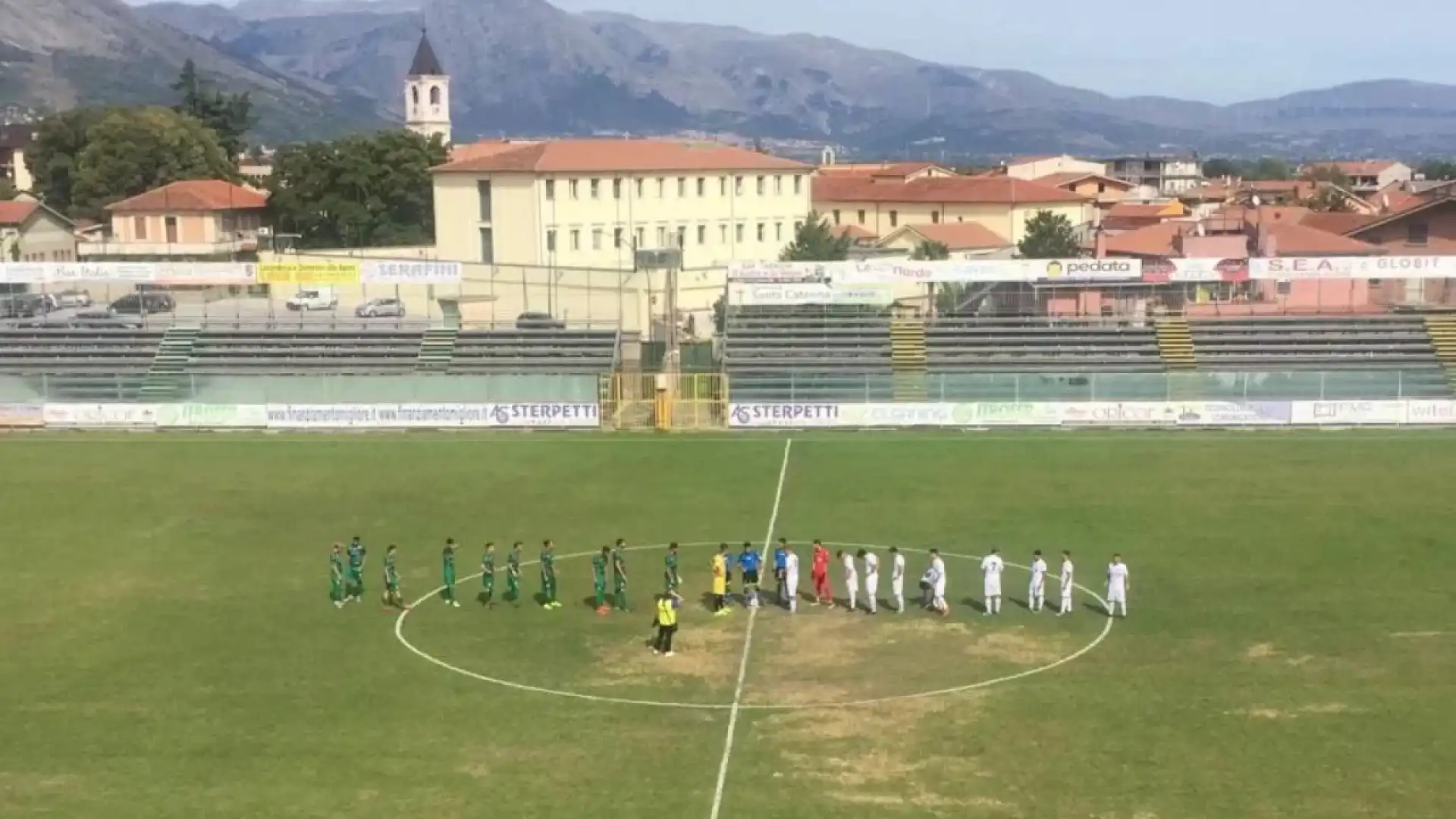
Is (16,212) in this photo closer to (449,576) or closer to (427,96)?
(427,96)

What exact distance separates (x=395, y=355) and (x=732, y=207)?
46577 mm

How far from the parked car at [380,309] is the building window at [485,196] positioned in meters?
15.1

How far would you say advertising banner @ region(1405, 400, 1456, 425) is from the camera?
4688cm

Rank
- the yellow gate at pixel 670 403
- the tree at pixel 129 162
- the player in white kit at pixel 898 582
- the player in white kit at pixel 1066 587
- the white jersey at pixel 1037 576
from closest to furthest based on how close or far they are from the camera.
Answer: the player in white kit at pixel 1066 587, the white jersey at pixel 1037 576, the player in white kit at pixel 898 582, the yellow gate at pixel 670 403, the tree at pixel 129 162

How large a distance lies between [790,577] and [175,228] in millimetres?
79460

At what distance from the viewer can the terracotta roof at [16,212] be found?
9331 cm

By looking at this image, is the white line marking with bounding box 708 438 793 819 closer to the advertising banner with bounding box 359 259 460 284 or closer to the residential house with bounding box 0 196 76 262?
the advertising banner with bounding box 359 259 460 284

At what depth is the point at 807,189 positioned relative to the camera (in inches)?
3991

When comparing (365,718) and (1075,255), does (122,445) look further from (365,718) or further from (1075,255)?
(1075,255)

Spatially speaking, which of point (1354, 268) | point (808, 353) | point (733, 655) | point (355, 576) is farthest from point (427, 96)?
point (733, 655)

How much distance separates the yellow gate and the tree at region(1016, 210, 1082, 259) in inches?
1746

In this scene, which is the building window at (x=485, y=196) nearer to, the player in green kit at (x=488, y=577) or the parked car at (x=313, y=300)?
the parked car at (x=313, y=300)

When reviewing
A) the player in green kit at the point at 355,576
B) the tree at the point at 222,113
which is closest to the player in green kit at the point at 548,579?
the player in green kit at the point at 355,576

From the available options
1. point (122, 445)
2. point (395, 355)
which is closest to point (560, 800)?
point (122, 445)
